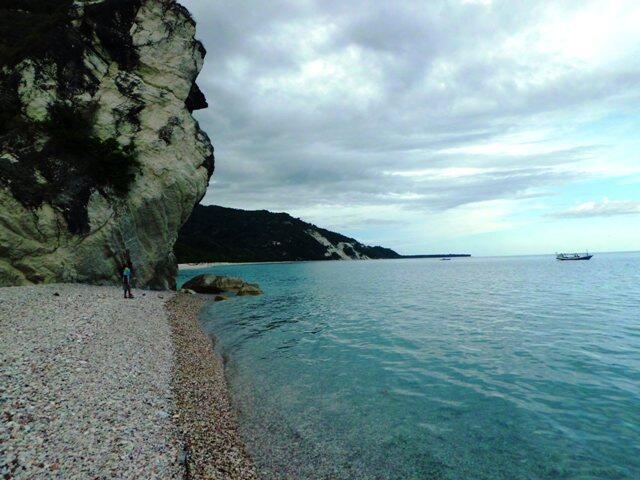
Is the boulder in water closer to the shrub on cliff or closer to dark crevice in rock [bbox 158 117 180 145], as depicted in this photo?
the shrub on cliff

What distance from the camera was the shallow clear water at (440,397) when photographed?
9.87m

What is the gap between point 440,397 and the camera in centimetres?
1406

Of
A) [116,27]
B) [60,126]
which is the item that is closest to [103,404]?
[60,126]

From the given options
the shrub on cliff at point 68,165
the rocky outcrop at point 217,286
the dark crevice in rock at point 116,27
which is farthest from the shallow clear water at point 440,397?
the dark crevice in rock at point 116,27

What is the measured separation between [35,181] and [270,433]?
31.0 metres

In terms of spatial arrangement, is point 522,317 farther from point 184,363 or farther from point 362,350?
point 184,363

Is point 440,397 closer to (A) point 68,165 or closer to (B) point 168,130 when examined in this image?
(A) point 68,165

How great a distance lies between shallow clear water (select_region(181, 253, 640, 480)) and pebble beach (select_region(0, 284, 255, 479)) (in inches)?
55.6

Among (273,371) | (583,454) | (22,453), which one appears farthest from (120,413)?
(583,454)

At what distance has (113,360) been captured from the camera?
13.7 m

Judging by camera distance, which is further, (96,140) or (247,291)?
(247,291)

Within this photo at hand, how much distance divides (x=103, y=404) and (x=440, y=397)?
11.5 metres

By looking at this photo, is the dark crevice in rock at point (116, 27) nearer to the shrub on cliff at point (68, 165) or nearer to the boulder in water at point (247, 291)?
the shrub on cliff at point (68, 165)

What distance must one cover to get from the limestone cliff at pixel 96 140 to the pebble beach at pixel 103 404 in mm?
13385
